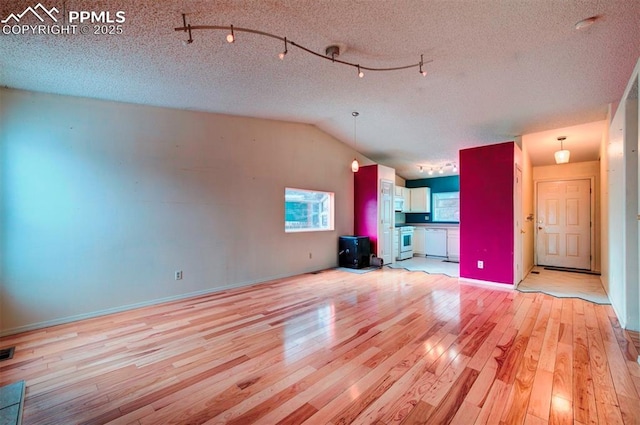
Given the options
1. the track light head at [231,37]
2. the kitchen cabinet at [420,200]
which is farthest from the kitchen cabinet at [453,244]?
the track light head at [231,37]

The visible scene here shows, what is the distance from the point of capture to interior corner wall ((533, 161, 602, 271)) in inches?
222

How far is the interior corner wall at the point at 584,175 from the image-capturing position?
5.64 meters

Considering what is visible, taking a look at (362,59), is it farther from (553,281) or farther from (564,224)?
(564,224)

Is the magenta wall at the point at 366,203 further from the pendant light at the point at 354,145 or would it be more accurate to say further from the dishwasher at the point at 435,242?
the dishwasher at the point at 435,242

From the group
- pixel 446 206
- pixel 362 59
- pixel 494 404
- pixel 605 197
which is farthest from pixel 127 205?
pixel 446 206

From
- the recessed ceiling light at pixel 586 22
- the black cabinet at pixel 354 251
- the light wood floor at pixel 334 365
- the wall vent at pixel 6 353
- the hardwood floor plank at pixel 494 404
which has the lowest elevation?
the wall vent at pixel 6 353

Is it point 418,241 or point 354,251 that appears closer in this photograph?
point 354,251

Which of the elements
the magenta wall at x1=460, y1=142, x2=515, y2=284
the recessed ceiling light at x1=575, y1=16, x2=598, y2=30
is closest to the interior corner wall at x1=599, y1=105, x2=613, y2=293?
the magenta wall at x1=460, y1=142, x2=515, y2=284

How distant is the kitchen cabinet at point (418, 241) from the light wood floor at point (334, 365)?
161 inches

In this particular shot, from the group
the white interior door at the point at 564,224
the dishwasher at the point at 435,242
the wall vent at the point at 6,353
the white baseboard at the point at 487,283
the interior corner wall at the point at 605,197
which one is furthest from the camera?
the dishwasher at the point at 435,242

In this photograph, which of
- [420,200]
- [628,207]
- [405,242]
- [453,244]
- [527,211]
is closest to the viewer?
[628,207]

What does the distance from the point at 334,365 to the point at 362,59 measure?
298 cm

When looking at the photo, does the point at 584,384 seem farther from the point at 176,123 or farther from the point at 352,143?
the point at 352,143

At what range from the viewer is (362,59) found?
9.51ft
